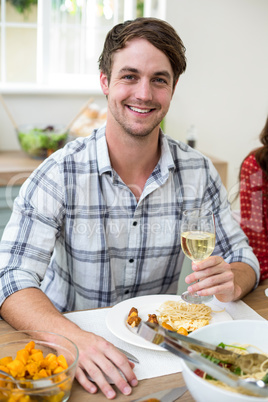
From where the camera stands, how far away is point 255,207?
1.87m

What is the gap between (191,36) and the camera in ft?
11.6

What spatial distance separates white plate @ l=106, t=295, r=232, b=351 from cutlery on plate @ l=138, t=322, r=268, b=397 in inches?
10.9

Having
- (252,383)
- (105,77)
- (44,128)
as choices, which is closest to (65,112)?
(44,128)

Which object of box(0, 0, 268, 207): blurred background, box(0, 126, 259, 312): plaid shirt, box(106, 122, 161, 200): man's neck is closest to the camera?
box(0, 126, 259, 312): plaid shirt

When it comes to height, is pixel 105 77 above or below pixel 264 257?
above

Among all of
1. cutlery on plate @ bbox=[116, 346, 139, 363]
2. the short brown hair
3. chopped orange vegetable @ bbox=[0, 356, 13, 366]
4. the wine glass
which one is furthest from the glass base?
the short brown hair

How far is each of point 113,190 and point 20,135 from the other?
5.29 feet

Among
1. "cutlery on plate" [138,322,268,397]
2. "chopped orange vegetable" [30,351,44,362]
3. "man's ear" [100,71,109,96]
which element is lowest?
"chopped orange vegetable" [30,351,44,362]

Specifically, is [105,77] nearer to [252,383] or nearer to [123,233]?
[123,233]

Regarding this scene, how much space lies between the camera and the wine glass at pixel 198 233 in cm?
117

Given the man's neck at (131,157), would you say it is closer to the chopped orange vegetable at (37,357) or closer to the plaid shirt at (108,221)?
the plaid shirt at (108,221)

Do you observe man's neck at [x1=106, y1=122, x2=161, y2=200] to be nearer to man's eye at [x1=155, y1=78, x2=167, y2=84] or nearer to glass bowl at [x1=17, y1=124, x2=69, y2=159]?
man's eye at [x1=155, y1=78, x2=167, y2=84]

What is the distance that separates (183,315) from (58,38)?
113 inches

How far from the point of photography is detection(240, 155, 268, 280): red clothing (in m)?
1.84
